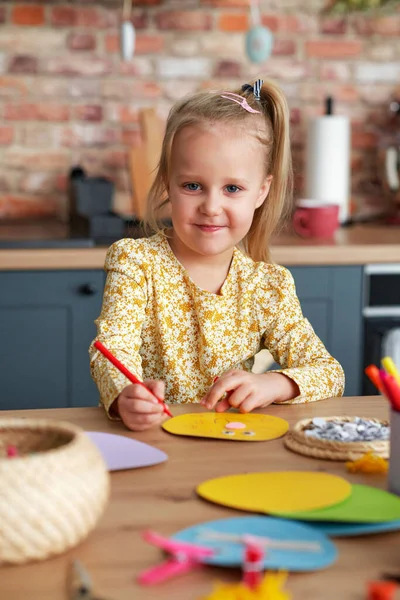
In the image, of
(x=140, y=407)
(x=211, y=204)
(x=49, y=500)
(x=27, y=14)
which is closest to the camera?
(x=49, y=500)

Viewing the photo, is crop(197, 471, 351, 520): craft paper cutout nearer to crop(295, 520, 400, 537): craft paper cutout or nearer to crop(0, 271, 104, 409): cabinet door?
crop(295, 520, 400, 537): craft paper cutout

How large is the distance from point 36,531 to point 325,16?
113 inches

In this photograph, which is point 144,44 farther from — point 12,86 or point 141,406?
point 141,406

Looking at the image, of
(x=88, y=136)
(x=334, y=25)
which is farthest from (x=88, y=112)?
(x=334, y=25)

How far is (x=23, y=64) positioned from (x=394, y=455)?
2508 mm

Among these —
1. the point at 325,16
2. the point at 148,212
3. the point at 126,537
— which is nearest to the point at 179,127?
the point at 148,212

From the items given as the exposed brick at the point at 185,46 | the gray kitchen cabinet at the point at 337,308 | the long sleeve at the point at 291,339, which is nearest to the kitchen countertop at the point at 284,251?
the gray kitchen cabinet at the point at 337,308

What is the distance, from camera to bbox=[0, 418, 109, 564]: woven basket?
29.5 inches

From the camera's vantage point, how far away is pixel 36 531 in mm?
761

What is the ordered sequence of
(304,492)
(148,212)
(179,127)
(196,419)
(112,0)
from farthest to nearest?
1. (112,0)
2. (148,212)
3. (179,127)
4. (196,419)
5. (304,492)

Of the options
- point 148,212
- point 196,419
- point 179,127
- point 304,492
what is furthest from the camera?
point 148,212

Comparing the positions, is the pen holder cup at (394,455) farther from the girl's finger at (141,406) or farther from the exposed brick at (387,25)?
the exposed brick at (387,25)

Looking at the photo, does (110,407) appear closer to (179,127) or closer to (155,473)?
(155,473)

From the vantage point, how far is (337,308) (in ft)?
9.16
